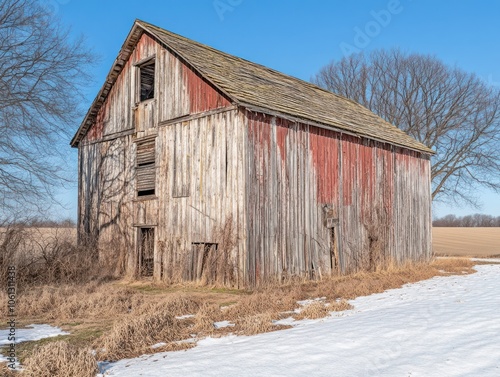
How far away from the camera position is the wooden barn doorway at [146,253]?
1585 centimetres

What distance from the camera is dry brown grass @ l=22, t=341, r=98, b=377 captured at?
17.4 feet

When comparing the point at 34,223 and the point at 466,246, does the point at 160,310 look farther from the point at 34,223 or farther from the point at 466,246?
the point at 466,246

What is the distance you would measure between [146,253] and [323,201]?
5881 millimetres

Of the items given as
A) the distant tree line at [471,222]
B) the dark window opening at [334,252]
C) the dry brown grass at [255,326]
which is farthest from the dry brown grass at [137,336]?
the distant tree line at [471,222]

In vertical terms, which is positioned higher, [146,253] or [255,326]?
[146,253]

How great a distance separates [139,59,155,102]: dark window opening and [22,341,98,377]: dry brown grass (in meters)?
12.5

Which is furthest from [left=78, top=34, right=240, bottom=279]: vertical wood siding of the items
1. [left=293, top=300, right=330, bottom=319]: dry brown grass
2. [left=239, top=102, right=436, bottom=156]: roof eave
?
[left=293, top=300, right=330, bottom=319]: dry brown grass

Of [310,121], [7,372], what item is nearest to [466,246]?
[310,121]

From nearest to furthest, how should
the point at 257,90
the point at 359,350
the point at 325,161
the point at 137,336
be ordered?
the point at 359,350 < the point at 137,336 < the point at 257,90 < the point at 325,161

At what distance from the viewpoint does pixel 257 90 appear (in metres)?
15.0

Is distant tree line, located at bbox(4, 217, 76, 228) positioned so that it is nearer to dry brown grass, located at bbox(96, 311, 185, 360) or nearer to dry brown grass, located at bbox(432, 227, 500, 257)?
dry brown grass, located at bbox(96, 311, 185, 360)

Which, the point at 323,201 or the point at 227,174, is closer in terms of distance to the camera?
the point at 227,174

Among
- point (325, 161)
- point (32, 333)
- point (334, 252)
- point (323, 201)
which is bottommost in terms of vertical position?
point (32, 333)

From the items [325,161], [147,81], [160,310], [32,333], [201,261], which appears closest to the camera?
[32,333]
